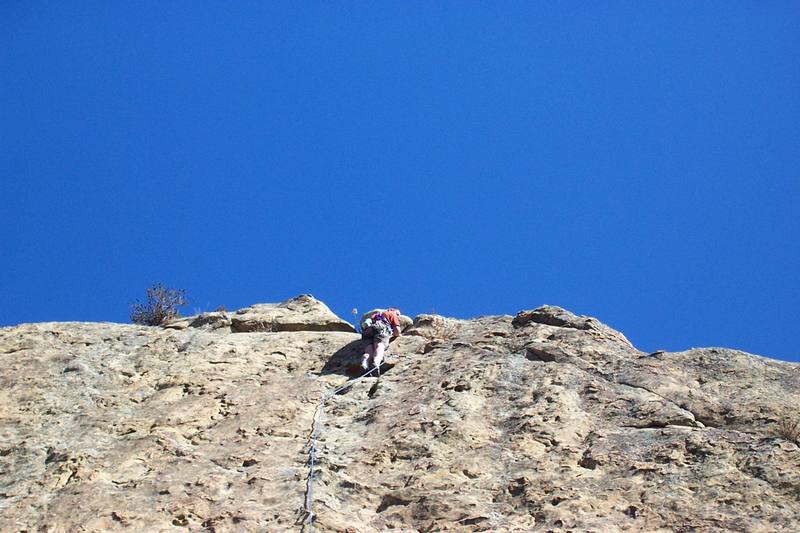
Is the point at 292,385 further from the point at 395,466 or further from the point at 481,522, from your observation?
the point at 481,522

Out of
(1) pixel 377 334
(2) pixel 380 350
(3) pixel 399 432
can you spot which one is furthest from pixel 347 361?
(3) pixel 399 432

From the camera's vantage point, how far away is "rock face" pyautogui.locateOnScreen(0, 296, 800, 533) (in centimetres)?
934

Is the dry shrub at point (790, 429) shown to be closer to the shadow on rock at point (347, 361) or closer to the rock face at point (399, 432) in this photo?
the rock face at point (399, 432)

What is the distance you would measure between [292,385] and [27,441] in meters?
3.74

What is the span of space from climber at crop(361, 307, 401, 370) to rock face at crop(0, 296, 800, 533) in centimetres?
25

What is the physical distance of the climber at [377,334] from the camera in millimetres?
13836

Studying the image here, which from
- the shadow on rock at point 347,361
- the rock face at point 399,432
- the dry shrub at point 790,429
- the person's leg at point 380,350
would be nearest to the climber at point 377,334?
the person's leg at point 380,350

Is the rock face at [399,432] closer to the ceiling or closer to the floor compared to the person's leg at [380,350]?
closer to the floor

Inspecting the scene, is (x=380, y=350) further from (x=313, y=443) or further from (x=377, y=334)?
(x=313, y=443)

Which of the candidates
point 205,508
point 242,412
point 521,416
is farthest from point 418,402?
point 205,508

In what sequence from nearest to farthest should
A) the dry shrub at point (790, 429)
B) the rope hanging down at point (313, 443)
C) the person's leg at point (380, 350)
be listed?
1. the rope hanging down at point (313, 443)
2. the dry shrub at point (790, 429)
3. the person's leg at point (380, 350)

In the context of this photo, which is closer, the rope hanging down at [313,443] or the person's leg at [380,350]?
the rope hanging down at [313,443]

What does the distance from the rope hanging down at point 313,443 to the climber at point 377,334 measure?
0.21 m

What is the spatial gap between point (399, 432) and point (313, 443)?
112 cm
